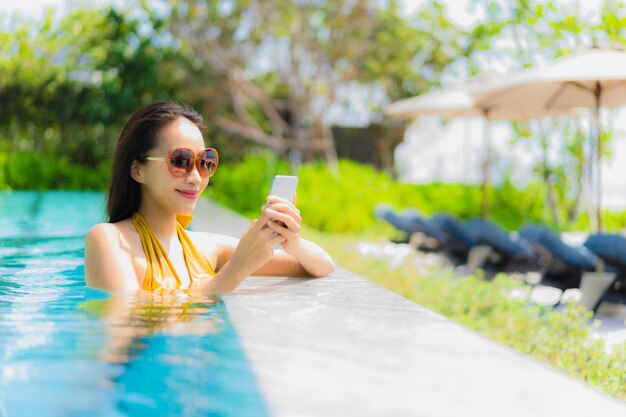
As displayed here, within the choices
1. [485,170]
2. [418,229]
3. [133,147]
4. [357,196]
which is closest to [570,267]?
[418,229]

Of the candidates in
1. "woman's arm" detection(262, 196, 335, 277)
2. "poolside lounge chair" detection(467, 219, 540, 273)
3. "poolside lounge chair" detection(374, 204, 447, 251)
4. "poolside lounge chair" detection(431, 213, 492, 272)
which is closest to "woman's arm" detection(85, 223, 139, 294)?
"woman's arm" detection(262, 196, 335, 277)

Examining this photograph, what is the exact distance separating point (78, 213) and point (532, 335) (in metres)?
8.39

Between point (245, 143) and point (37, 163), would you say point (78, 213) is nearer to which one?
point (37, 163)

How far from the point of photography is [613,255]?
6.73m

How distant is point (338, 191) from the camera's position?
14.6 meters

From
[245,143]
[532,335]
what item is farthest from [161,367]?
[245,143]

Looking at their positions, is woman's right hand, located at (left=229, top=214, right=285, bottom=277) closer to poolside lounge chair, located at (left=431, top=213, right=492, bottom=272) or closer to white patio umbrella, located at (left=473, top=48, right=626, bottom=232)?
white patio umbrella, located at (left=473, top=48, right=626, bottom=232)

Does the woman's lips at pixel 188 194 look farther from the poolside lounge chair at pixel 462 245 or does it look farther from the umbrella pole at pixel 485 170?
the umbrella pole at pixel 485 170

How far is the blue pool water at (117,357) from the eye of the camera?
1.84m

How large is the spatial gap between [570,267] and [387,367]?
19.2ft

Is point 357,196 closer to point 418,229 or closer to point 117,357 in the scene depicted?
point 418,229

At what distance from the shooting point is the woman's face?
9.91 ft

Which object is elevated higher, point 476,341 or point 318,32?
point 318,32

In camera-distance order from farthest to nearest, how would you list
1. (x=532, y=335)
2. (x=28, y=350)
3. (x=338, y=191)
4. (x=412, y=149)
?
(x=412, y=149), (x=338, y=191), (x=532, y=335), (x=28, y=350)
